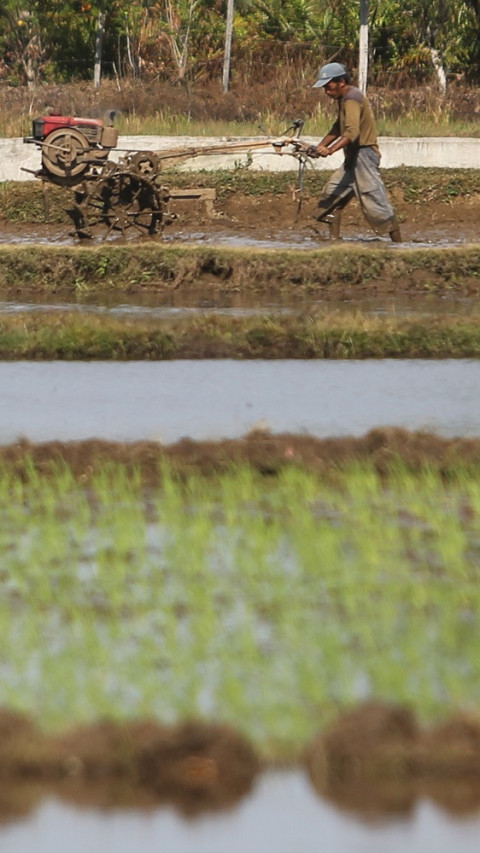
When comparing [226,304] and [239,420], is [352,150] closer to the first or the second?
[226,304]

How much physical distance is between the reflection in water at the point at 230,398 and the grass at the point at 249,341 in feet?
0.56

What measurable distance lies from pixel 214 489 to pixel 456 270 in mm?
8209

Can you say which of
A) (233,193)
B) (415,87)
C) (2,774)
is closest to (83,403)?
(2,774)

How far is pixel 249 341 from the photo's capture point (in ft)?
34.1

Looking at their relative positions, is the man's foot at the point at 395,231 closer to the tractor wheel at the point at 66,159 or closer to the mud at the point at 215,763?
the tractor wheel at the point at 66,159

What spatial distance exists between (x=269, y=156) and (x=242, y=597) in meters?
19.5

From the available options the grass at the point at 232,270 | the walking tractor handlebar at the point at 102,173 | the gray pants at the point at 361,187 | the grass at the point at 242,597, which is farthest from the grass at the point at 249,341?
the walking tractor handlebar at the point at 102,173

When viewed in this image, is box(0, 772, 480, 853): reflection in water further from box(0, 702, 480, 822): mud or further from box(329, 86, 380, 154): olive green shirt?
box(329, 86, 380, 154): olive green shirt

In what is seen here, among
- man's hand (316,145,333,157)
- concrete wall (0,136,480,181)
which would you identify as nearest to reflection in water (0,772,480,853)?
man's hand (316,145,333,157)

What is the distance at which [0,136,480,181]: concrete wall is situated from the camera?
2362cm

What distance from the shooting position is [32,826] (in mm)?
3213

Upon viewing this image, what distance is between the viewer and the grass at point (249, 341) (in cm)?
1025

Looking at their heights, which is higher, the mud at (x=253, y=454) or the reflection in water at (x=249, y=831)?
the reflection in water at (x=249, y=831)

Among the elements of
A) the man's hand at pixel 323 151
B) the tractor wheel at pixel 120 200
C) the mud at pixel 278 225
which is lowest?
the mud at pixel 278 225
